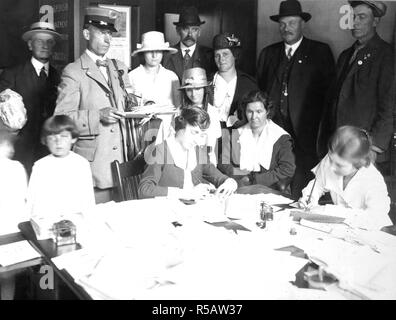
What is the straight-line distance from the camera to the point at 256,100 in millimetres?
2389

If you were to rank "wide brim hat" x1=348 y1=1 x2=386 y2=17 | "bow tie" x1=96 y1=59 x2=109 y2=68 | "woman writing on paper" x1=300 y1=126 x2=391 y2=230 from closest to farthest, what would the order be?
"woman writing on paper" x1=300 y1=126 x2=391 y2=230, "bow tie" x1=96 y1=59 x2=109 y2=68, "wide brim hat" x1=348 y1=1 x2=386 y2=17

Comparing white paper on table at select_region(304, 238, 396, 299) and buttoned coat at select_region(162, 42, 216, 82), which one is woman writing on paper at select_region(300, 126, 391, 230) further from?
buttoned coat at select_region(162, 42, 216, 82)

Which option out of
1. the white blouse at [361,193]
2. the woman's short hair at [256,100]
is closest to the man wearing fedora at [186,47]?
the woman's short hair at [256,100]

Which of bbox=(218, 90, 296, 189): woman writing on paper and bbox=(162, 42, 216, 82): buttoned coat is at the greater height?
bbox=(162, 42, 216, 82): buttoned coat

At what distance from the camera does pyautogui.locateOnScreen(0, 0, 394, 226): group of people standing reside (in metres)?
2.12

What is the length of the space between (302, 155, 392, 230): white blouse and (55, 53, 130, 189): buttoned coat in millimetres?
1033

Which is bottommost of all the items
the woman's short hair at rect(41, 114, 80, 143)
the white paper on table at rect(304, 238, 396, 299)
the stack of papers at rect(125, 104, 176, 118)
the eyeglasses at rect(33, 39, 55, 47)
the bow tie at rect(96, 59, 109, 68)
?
the white paper on table at rect(304, 238, 396, 299)

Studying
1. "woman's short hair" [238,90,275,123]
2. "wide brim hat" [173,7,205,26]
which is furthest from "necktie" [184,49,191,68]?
"woman's short hair" [238,90,275,123]

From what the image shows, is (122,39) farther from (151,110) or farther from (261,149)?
(261,149)

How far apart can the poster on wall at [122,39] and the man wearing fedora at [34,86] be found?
28.7 inches

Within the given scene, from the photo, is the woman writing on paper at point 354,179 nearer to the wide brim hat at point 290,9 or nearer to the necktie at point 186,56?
the wide brim hat at point 290,9

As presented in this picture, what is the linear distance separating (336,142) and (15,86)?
175 cm

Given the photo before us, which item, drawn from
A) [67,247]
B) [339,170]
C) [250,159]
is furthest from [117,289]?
[250,159]
